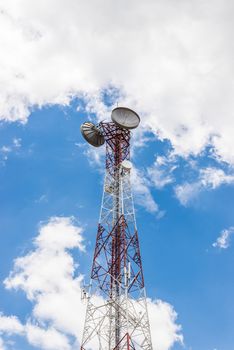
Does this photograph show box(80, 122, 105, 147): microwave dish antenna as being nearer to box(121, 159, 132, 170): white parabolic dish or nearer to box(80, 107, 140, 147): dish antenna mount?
box(80, 107, 140, 147): dish antenna mount

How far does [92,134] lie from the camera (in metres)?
39.2

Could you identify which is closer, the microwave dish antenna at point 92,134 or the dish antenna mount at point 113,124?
the dish antenna mount at point 113,124

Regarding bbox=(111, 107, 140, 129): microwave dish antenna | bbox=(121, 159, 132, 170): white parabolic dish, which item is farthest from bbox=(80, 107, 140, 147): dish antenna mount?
bbox=(121, 159, 132, 170): white parabolic dish

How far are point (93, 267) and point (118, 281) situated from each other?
2475 millimetres

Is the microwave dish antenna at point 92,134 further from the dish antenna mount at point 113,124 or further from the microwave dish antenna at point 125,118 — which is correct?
the microwave dish antenna at point 125,118

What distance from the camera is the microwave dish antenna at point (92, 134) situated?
39125mm

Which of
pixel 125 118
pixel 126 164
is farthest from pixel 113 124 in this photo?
pixel 126 164

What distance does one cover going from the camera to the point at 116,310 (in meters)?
29.4

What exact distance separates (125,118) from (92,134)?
360 centimetres

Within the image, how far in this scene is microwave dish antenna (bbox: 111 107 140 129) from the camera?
1474 inches

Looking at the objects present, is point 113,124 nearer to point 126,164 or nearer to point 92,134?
point 92,134

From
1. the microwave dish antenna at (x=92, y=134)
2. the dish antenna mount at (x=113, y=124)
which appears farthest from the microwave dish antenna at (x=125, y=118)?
the microwave dish antenna at (x=92, y=134)

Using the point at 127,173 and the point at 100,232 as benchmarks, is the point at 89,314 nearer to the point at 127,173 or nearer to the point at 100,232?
the point at 100,232

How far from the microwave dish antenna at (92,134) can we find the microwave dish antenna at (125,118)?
245cm
